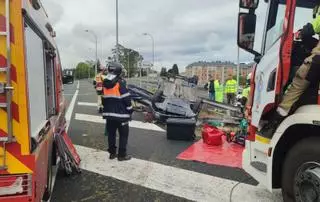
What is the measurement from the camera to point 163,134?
1055 centimetres

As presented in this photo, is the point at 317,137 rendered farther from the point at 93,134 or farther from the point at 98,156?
the point at 93,134

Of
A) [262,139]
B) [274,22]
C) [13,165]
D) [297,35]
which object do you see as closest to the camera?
[13,165]

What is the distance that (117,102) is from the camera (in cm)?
743

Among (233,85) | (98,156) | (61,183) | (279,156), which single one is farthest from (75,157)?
(233,85)

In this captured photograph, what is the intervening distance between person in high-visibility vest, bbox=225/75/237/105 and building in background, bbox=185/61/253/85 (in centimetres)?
83

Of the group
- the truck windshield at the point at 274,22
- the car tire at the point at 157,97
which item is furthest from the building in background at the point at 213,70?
the truck windshield at the point at 274,22

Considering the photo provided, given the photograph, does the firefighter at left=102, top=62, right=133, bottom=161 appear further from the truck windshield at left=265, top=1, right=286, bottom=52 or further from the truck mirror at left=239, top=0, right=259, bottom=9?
the truck windshield at left=265, top=1, right=286, bottom=52

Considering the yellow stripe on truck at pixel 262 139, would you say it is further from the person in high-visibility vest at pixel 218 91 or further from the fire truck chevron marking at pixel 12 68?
the person in high-visibility vest at pixel 218 91

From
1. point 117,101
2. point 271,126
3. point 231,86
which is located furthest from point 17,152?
point 231,86

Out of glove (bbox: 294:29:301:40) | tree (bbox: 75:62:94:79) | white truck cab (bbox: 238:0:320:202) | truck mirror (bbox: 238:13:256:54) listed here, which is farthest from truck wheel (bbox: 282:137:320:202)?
tree (bbox: 75:62:94:79)

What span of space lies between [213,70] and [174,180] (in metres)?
22.3

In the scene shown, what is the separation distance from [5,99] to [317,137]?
2.82 meters

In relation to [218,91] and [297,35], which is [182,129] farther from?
[218,91]

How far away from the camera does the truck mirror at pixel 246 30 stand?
4762mm
